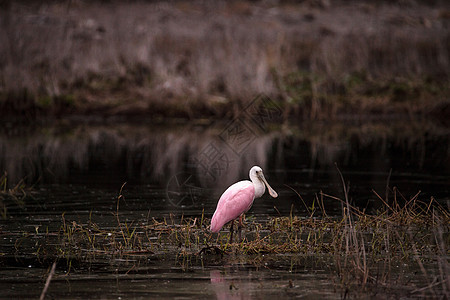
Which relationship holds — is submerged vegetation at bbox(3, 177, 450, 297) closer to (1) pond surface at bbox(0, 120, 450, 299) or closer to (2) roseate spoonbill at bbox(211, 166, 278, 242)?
(1) pond surface at bbox(0, 120, 450, 299)

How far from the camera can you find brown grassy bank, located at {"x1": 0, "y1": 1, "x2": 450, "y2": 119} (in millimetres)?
30359

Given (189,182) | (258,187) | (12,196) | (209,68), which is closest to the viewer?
(258,187)

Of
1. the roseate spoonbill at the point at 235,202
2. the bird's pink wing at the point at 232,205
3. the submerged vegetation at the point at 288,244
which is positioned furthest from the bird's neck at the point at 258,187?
the submerged vegetation at the point at 288,244

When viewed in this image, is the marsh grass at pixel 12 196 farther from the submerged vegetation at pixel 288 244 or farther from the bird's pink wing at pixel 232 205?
the bird's pink wing at pixel 232 205

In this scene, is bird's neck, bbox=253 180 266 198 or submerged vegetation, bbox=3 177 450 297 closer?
submerged vegetation, bbox=3 177 450 297

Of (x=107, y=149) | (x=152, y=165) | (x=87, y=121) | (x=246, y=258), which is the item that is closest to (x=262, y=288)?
(x=246, y=258)

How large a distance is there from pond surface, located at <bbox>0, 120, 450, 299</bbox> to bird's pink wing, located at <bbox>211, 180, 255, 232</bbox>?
816mm

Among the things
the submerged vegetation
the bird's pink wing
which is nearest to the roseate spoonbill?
the bird's pink wing

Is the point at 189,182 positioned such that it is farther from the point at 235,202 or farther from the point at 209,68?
the point at 209,68

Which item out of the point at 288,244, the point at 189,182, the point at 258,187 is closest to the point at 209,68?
the point at 189,182

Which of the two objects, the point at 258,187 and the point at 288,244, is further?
the point at 258,187

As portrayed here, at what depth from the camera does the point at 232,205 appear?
10445mm

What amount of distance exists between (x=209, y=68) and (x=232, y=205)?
21.6 m

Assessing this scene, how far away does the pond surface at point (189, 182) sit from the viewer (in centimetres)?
848
